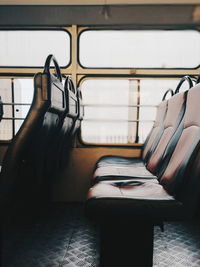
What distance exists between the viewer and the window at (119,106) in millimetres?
2764

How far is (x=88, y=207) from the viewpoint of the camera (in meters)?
1.11

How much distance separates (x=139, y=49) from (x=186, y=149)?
6.32 feet

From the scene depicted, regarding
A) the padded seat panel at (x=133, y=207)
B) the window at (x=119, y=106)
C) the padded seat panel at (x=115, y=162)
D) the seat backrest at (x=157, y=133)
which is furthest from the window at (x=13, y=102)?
the padded seat panel at (x=133, y=207)

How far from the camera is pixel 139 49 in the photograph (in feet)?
9.09

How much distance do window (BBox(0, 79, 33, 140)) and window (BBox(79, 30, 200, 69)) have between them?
763mm

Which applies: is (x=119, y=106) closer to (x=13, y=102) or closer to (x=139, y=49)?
(x=139, y=49)

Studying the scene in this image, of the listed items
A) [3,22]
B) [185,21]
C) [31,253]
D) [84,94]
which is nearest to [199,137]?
[31,253]

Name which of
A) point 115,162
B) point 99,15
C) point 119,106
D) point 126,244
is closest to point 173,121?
point 115,162

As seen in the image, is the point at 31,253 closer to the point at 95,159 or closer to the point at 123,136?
the point at 95,159

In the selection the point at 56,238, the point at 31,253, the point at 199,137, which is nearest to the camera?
the point at 199,137

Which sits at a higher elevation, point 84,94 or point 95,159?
point 84,94

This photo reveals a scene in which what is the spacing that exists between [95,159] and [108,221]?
1687mm

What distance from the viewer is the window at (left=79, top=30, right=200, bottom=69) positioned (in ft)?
8.98

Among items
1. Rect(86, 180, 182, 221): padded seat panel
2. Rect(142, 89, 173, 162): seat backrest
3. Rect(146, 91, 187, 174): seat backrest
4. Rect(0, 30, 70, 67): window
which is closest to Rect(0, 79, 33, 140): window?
Rect(0, 30, 70, 67): window
